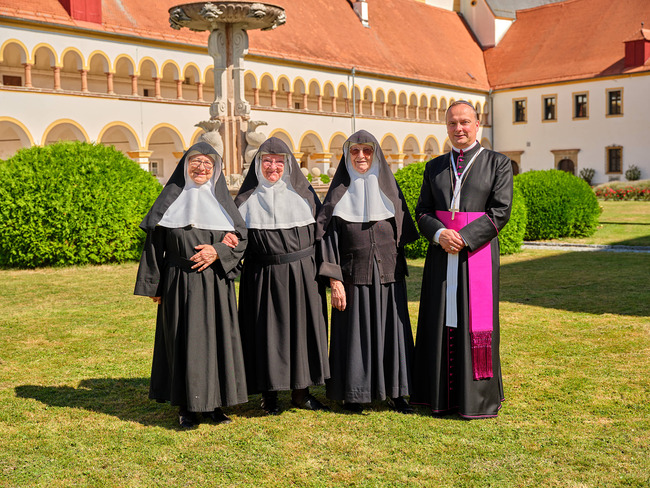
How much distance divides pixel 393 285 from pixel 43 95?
2530 centimetres

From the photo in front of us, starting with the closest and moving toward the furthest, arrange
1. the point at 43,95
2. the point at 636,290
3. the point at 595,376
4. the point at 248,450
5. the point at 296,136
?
the point at 248,450 < the point at 595,376 < the point at 636,290 < the point at 43,95 < the point at 296,136

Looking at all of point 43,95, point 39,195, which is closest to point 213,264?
point 39,195

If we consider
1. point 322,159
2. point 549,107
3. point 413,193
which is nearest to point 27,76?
point 322,159

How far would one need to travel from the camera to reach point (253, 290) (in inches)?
195

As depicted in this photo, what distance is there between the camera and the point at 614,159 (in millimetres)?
43719

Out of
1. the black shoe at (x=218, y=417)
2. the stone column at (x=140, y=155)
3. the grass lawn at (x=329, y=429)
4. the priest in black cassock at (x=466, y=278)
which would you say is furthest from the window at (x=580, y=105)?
the black shoe at (x=218, y=417)

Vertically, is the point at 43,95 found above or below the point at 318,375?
above

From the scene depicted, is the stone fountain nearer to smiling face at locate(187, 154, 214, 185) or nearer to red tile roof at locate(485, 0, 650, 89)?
smiling face at locate(187, 154, 214, 185)

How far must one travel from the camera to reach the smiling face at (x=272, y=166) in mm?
4918

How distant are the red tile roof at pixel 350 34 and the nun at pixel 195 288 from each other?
80.7 ft

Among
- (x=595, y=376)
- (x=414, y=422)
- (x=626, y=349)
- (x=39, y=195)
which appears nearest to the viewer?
(x=414, y=422)

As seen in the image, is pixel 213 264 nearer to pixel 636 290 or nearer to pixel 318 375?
pixel 318 375

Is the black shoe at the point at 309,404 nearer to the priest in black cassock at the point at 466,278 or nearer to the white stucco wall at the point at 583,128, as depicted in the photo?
the priest in black cassock at the point at 466,278

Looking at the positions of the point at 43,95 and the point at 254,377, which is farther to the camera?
the point at 43,95
